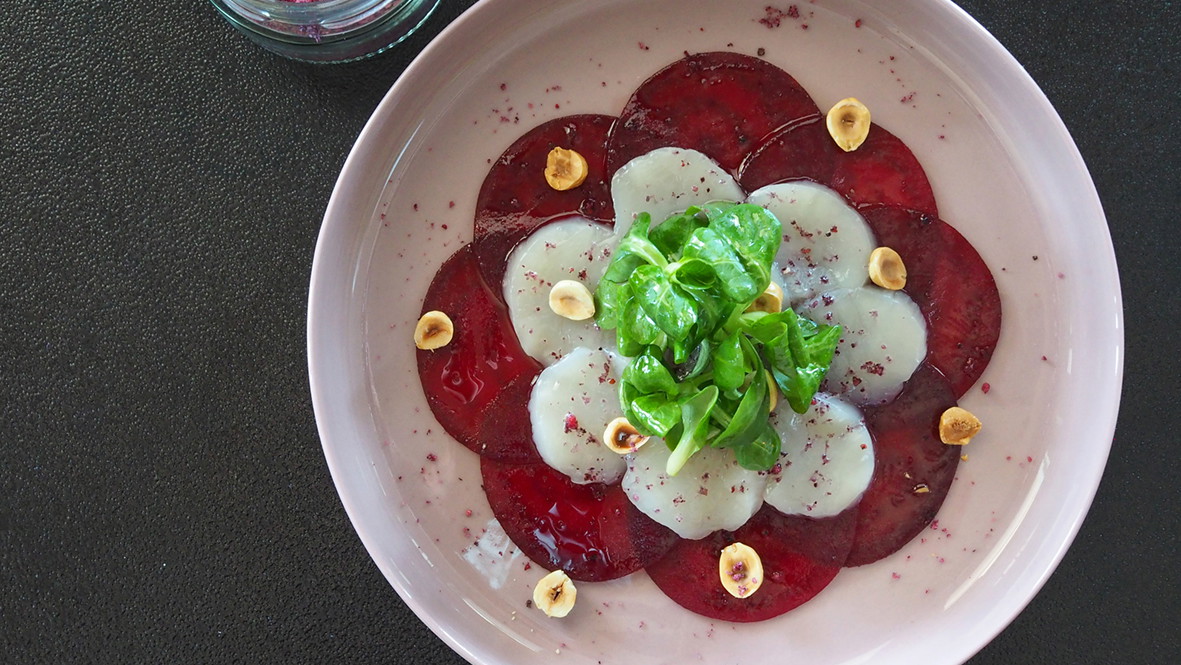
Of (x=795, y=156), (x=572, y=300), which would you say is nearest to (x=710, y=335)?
(x=572, y=300)

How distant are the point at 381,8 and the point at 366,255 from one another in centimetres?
41

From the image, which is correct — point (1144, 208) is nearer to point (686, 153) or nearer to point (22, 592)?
point (686, 153)

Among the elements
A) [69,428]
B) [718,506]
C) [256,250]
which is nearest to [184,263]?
[256,250]

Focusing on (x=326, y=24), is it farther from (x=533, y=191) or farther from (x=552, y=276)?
(x=552, y=276)

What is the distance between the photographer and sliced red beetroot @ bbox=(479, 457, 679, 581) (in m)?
1.31

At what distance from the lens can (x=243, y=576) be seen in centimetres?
149

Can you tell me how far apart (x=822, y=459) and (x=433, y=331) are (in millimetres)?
651

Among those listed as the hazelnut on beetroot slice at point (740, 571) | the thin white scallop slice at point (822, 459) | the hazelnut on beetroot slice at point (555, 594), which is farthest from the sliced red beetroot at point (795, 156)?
the hazelnut on beetroot slice at point (555, 594)

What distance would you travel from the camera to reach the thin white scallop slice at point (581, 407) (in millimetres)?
1287

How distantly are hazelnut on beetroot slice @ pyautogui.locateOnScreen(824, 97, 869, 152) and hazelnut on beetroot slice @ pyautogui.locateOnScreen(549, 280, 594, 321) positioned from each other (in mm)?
455

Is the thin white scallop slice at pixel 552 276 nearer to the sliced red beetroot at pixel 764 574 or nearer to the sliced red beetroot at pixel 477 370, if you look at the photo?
the sliced red beetroot at pixel 477 370

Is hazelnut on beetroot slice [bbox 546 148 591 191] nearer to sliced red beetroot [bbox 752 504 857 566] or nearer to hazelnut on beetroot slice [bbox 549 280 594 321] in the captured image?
hazelnut on beetroot slice [bbox 549 280 594 321]

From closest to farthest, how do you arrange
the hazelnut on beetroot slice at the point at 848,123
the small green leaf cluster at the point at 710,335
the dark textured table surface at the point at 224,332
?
the small green leaf cluster at the point at 710,335, the hazelnut on beetroot slice at the point at 848,123, the dark textured table surface at the point at 224,332

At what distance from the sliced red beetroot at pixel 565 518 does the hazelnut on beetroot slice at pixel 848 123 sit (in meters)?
0.65
